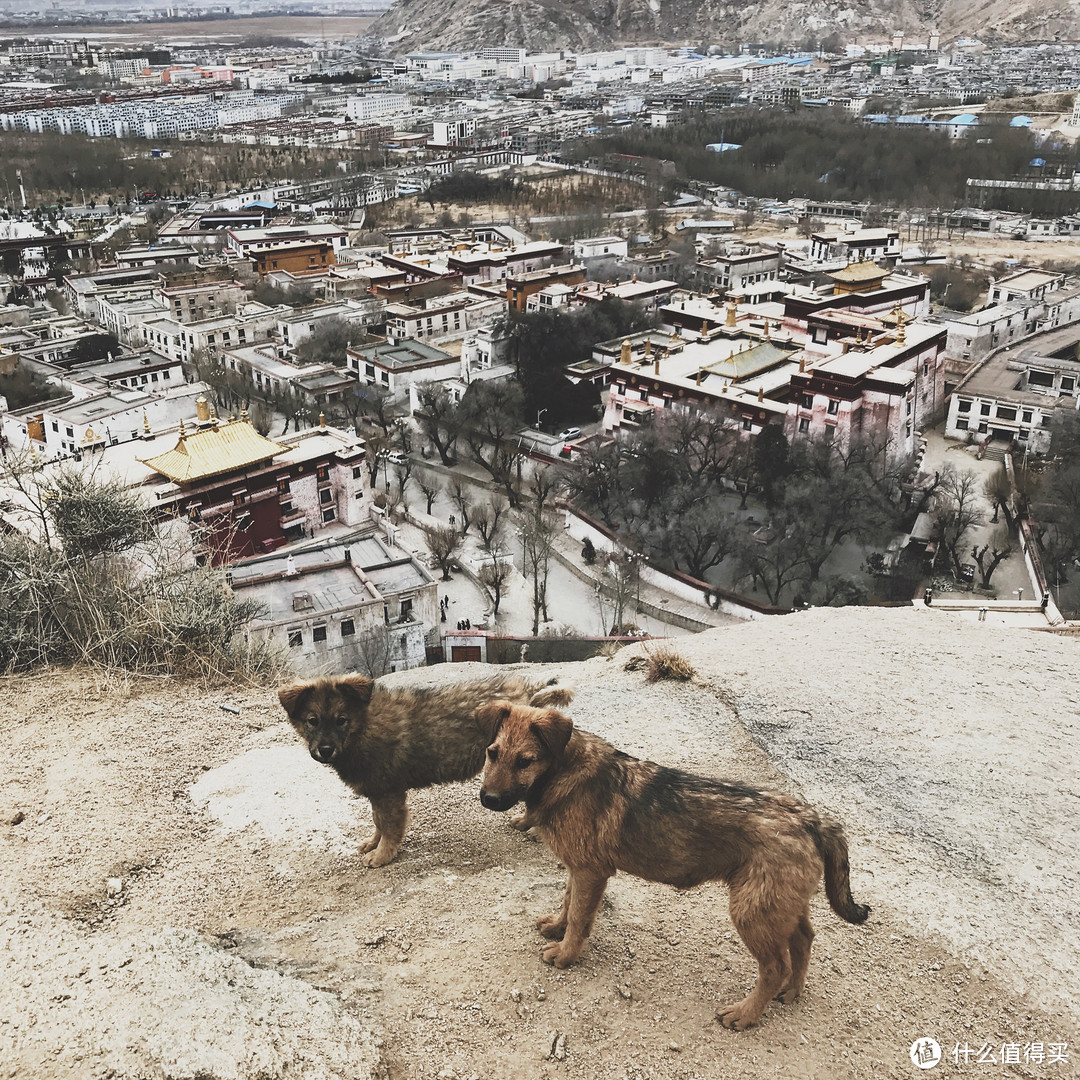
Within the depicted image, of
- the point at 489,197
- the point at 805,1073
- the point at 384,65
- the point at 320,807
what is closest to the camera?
the point at 805,1073

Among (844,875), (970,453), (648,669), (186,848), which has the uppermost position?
(844,875)

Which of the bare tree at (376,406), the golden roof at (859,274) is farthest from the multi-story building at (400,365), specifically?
the golden roof at (859,274)

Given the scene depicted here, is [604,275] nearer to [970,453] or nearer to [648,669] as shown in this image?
[970,453]

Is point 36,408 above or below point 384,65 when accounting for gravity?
below

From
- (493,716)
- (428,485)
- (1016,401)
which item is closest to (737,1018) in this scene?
(493,716)

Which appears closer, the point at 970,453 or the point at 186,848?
the point at 186,848

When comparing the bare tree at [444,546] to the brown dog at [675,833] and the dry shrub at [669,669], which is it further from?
the brown dog at [675,833]

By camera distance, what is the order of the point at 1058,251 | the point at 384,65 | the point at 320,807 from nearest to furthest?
the point at 320,807
the point at 1058,251
the point at 384,65

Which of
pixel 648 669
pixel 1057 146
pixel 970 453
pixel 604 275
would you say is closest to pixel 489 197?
pixel 604 275
